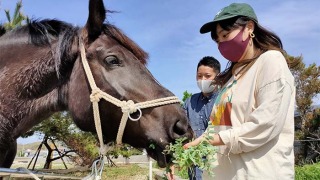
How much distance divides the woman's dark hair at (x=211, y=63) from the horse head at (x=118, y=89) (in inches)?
39.5

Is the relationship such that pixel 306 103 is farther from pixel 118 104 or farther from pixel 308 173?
pixel 118 104

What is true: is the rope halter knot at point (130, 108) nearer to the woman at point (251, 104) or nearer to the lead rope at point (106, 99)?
the lead rope at point (106, 99)

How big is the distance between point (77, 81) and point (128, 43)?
0.41m

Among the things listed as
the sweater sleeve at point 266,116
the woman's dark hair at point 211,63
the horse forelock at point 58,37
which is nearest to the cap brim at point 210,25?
the sweater sleeve at point 266,116

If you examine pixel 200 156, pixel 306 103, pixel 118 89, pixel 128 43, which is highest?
pixel 306 103

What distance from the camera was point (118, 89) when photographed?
2.25 m

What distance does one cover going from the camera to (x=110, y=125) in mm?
2281

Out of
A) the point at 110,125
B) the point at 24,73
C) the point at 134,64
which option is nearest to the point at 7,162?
the point at 24,73

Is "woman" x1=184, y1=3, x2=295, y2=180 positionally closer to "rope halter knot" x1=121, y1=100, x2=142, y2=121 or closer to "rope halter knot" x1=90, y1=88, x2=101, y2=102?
"rope halter knot" x1=121, y1=100, x2=142, y2=121

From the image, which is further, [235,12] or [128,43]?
[128,43]

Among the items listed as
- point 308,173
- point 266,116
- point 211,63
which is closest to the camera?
point 266,116

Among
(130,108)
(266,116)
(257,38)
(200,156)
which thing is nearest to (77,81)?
(130,108)

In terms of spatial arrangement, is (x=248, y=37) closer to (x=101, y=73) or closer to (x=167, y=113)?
(x=167, y=113)

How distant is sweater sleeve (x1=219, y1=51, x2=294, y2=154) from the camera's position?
63.6 inches
